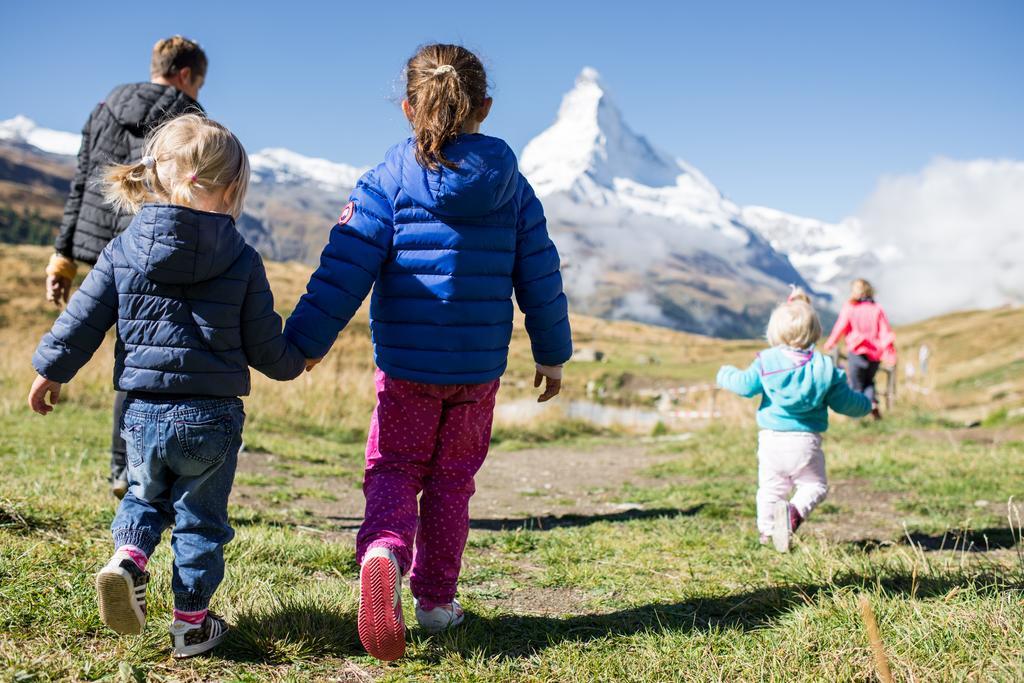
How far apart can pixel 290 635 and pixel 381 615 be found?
1.57 ft

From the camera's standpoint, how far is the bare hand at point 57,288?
4598 millimetres

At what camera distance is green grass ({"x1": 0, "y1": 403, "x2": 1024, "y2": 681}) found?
8.42 feet

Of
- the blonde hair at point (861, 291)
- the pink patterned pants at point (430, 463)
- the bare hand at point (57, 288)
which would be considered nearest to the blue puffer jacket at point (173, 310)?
the pink patterned pants at point (430, 463)

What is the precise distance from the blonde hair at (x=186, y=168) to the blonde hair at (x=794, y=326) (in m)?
3.29

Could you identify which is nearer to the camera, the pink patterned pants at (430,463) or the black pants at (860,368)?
the pink patterned pants at (430,463)

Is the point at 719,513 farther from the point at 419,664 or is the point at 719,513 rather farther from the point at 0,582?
the point at 0,582

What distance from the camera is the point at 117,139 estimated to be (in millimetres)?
4523

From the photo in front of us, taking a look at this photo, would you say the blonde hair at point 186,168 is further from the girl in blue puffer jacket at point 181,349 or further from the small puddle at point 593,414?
the small puddle at point 593,414

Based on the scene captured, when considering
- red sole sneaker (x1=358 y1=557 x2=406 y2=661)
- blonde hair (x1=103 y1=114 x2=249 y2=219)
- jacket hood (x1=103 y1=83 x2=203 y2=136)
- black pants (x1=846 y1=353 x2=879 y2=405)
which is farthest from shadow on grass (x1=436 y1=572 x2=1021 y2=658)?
black pants (x1=846 y1=353 x2=879 y2=405)

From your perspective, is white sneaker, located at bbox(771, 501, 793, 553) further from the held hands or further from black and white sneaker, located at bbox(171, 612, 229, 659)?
the held hands

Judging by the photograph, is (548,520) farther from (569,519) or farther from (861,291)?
(861,291)

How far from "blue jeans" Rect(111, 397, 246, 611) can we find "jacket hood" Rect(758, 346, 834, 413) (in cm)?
324

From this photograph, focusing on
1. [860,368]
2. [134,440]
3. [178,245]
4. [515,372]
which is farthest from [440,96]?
[515,372]

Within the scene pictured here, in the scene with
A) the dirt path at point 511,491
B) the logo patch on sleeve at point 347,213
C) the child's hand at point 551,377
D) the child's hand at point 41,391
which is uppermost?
the logo patch on sleeve at point 347,213
